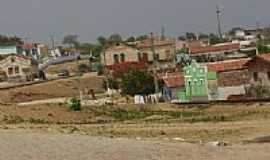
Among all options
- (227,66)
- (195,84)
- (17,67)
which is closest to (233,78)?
(227,66)

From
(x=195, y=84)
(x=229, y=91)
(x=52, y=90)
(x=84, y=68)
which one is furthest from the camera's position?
(x=84, y=68)

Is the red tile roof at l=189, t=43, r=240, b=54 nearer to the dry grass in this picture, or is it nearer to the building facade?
the building facade

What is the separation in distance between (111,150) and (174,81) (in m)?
44.2

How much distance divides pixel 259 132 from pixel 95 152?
43.8ft

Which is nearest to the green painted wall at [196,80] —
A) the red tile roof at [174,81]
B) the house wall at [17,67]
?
the red tile roof at [174,81]

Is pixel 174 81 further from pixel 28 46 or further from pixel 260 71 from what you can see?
pixel 28 46

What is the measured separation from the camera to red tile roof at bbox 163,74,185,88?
65750mm

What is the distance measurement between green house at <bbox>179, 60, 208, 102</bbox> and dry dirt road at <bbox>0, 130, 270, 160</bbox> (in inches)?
1437

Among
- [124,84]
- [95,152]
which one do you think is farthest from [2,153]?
[124,84]

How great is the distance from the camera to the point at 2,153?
2109cm

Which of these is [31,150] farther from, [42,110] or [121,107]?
[121,107]

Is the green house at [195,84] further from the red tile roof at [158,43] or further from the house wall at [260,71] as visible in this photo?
the red tile roof at [158,43]

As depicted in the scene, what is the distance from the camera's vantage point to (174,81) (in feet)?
217

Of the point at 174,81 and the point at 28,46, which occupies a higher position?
the point at 28,46
